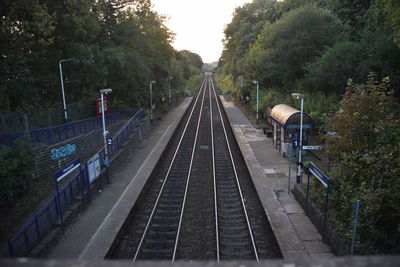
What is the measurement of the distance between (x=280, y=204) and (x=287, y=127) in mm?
8626

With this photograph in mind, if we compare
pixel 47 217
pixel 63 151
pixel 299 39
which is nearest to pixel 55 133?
pixel 63 151

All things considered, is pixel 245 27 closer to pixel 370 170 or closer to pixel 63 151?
pixel 63 151

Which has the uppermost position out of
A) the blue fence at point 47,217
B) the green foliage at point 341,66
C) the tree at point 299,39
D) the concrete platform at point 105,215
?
the tree at point 299,39

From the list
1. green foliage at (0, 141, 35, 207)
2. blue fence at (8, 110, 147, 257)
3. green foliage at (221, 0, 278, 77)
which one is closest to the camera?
blue fence at (8, 110, 147, 257)

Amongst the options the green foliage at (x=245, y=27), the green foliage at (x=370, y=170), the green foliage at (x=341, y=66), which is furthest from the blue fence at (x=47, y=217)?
the green foliage at (x=245, y=27)

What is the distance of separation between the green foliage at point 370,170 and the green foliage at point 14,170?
13005mm

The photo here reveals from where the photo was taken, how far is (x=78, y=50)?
94.3 ft

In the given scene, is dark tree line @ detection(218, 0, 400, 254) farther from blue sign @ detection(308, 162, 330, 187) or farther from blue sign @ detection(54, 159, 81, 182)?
blue sign @ detection(54, 159, 81, 182)

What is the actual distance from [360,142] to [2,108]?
Result: 2400cm

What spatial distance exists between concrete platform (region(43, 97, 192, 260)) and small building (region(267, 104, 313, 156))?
8.93 metres

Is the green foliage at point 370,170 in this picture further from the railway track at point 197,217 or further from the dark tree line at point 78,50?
the dark tree line at point 78,50

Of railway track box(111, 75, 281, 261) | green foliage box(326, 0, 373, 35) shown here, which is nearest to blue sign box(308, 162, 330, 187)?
railway track box(111, 75, 281, 261)

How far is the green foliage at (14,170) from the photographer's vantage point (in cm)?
1320

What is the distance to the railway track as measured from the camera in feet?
37.3
